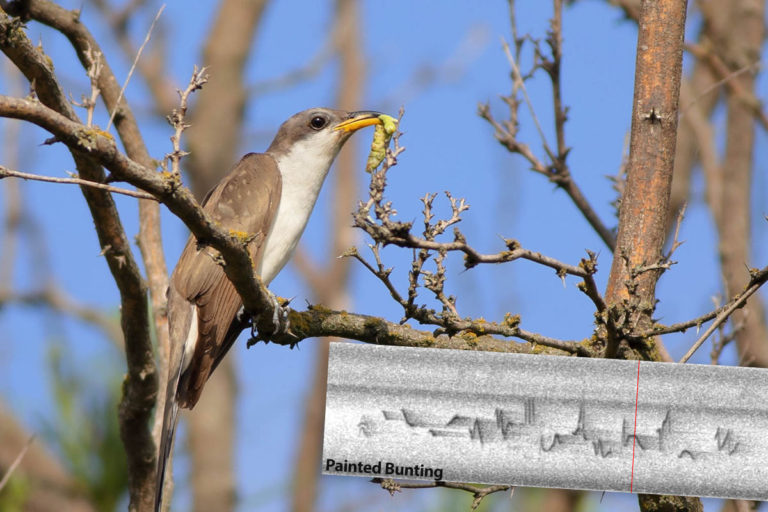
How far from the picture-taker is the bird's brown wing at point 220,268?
4305mm

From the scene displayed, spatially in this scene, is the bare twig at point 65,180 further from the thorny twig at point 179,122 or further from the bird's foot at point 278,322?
the bird's foot at point 278,322

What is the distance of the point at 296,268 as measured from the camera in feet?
47.1

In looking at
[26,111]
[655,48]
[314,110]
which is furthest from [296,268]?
[26,111]

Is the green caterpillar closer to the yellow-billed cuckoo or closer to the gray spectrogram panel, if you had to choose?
the yellow-billed cuckoo

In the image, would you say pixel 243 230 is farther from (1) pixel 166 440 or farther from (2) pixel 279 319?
(2) pixel 279 319

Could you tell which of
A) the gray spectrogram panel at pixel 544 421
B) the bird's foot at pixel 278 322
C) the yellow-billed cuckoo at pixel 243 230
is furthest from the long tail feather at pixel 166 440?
the gray spectrogram panel at pixel 544 421

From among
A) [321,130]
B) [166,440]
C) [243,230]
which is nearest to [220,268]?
[243,230]

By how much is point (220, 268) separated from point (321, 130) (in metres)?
1.34

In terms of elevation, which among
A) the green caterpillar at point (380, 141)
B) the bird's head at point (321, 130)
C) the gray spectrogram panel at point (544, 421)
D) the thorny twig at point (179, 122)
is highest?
the bird's head at point (321, 130)

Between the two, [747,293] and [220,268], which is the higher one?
[220,268]

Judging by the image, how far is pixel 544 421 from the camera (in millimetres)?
2512

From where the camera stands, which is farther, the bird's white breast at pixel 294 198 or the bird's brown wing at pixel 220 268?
the bird's white breast at pixel 294 198

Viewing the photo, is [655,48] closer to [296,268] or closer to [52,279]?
[52,279]

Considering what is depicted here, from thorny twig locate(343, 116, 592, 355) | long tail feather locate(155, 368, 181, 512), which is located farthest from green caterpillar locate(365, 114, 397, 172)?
long tail feather locate(155, 368, 181, 512)
